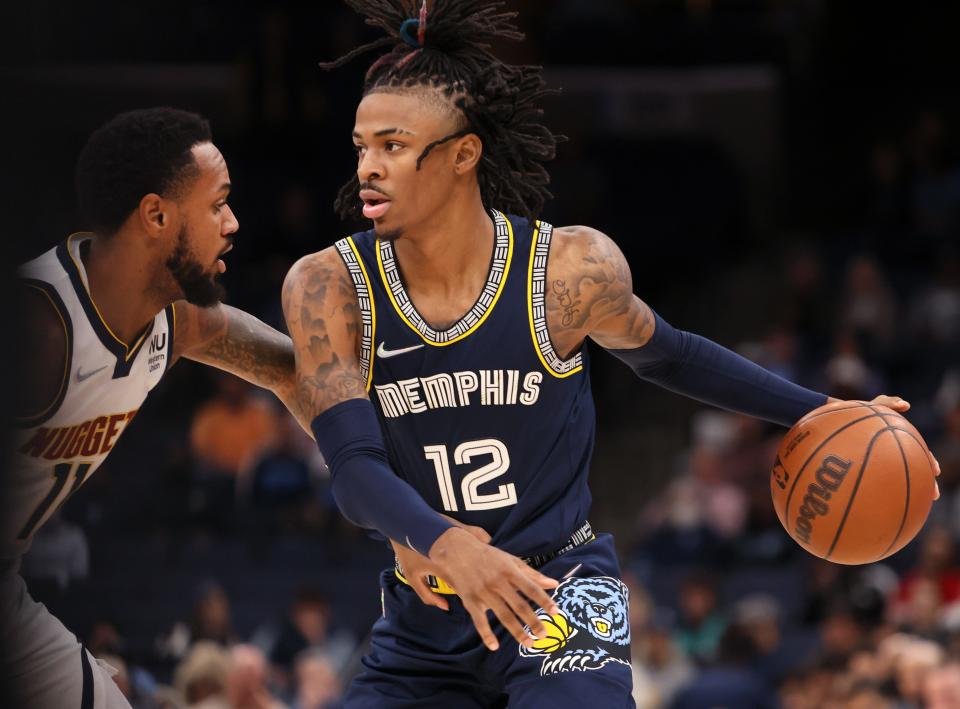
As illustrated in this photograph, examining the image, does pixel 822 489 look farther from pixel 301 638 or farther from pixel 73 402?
pixel 301 638

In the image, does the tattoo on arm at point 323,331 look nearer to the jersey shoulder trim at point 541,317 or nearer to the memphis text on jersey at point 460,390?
the memphis text on jersey at point 460,390

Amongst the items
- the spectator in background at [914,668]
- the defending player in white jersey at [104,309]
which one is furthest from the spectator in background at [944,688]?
the defending player in white jersey at [104,309]

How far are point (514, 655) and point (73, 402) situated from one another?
1329mm

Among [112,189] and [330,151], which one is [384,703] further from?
[330,151]

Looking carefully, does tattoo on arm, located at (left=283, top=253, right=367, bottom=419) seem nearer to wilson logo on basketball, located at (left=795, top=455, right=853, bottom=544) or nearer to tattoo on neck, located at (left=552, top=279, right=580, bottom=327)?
tattoo on neck, located at (left=552, top=279, right=580, bottom=327)

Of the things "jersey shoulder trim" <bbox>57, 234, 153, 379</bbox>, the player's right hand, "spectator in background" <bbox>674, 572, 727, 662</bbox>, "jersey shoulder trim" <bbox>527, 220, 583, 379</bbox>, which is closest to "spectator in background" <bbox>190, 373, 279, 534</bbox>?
"spectator in background" <bbox>674, 572, 727, 662</bbox>

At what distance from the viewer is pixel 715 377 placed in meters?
4.49

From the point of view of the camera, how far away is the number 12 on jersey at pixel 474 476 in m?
4.05

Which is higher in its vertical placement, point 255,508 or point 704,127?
point 704,127

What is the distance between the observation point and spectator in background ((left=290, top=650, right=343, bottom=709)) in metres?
8.27

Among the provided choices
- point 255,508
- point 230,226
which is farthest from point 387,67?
point 255,508

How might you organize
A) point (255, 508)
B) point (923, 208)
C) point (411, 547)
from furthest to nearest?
point (923, 208) → point (255, 508) → point (411, 547)

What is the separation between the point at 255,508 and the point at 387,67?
6630 millimetres

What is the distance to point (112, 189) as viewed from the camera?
4031 millimetres
